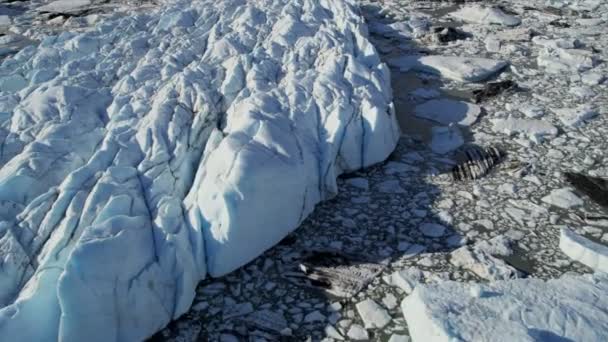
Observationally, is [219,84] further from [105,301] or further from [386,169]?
[105,301]

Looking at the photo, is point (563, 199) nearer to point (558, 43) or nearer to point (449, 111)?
point (449, 111)

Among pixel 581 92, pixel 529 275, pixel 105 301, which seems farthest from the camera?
pixel 581 92

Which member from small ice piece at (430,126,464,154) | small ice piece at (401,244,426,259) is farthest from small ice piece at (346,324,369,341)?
small ice piece at (430,126,464,154)

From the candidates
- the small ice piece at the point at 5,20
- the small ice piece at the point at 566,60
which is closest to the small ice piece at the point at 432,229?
the small ice piece at the point at 566,60

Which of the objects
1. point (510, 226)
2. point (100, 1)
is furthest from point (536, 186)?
point (100, 1)

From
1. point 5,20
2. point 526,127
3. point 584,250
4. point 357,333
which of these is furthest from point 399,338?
point 5,20
